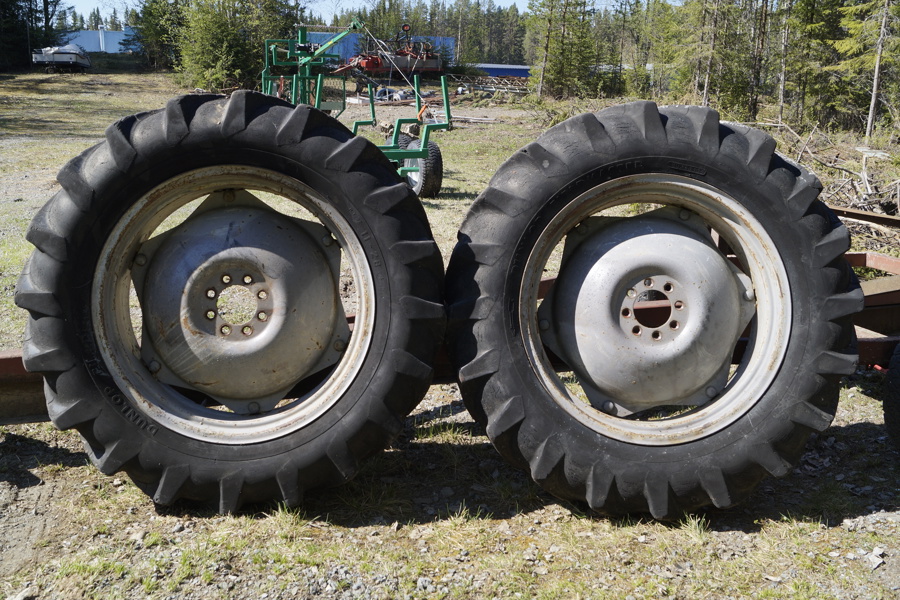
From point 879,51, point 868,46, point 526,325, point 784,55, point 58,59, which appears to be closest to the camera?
point 526,325

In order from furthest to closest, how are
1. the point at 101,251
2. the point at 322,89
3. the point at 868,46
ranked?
1. the point at 868,46
2. the point at 322,89
3. the point at 101,251

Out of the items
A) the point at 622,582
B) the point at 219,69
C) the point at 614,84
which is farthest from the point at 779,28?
the point at 622,582

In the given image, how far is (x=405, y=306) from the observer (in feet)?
9.28

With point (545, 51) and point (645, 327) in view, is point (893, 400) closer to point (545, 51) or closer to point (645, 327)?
point (645, 327)

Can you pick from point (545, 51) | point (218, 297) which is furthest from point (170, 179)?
point (545, 51)

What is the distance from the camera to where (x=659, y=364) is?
3023 mm

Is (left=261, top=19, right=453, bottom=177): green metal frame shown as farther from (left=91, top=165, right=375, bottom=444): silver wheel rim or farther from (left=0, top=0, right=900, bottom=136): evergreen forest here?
(left=0, top=0, right=900, bottom=136): evergreen forest

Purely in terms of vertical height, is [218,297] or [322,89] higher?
[322,89]

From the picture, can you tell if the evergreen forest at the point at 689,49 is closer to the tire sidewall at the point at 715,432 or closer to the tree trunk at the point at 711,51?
the tree trunk at the point at 711,51

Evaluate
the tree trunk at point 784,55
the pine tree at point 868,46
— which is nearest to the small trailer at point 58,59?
the tree trunk at point 784,55

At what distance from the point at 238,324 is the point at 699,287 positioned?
1869 millimetres

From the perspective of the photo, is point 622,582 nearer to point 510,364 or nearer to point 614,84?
point 510,364

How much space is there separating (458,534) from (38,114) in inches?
1019

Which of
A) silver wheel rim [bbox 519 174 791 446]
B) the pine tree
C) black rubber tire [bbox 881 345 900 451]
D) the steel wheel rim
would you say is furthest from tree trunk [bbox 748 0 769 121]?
silver wheel rim [bbox 519 174 791 446]
